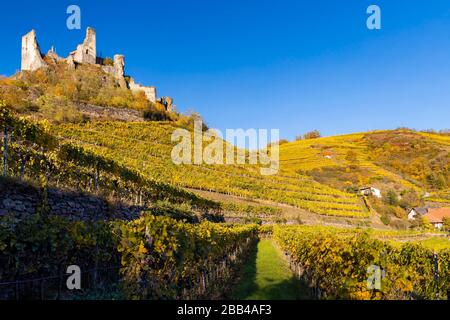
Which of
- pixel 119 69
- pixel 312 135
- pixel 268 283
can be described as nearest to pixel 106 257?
pixel 268 283

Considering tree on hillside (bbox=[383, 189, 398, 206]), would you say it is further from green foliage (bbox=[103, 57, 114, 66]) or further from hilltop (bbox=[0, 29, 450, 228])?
green foliage (bbox=[103, 57, 114, 66])

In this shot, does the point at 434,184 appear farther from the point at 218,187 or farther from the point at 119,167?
the point at 119,167

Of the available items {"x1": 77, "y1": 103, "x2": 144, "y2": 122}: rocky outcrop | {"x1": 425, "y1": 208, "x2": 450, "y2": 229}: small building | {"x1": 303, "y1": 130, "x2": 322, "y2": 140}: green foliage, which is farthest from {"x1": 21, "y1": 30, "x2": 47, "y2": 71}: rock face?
→ {"x1": 303, "y1": 130, "x2": 322, "y2": 140}: green foliage

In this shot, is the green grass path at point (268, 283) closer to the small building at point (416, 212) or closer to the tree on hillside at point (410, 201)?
the small building at point (416, 212)

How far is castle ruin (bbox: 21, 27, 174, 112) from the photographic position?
7825 centimetres

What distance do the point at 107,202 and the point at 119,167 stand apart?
3850mm

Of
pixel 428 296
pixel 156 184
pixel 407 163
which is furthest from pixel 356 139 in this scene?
pixel 428 296

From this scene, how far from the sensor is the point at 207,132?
9550cm

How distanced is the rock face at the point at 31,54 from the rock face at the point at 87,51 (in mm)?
9431

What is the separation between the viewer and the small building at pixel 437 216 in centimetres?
6638

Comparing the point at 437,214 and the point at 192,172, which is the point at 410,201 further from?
the point at 192,172

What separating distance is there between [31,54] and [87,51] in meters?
14.1

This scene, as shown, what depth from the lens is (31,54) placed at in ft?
257

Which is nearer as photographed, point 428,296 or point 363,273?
point 363,273
